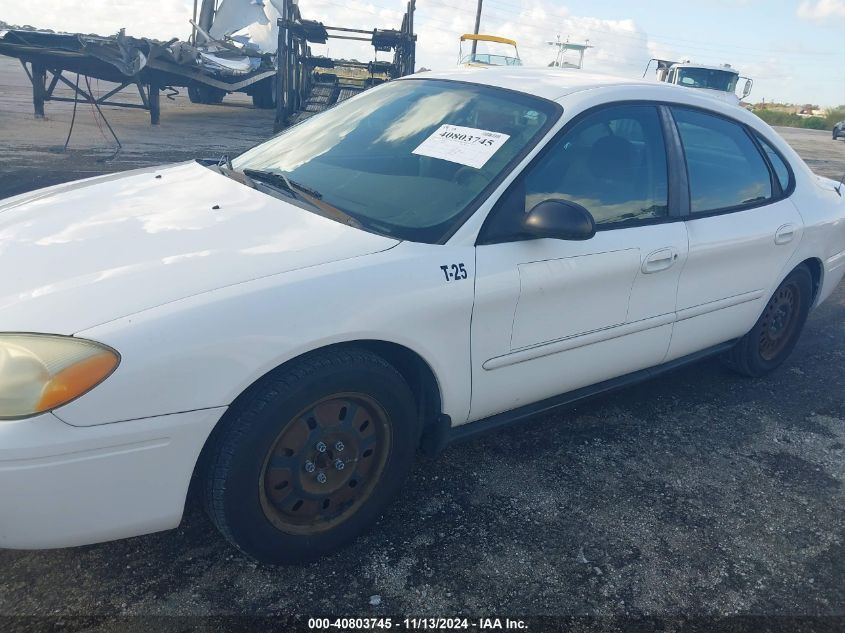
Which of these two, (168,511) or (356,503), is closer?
(168,511)

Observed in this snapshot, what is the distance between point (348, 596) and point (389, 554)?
0.81 feet

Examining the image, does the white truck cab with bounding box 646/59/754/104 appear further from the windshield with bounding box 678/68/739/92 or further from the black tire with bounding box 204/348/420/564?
the black tire with bounding box 204/348/420/564

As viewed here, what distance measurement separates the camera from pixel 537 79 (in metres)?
3.04

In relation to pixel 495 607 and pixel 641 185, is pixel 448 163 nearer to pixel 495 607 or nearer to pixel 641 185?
pixel 641 185

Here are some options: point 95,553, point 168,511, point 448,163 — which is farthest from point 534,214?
point 95,553

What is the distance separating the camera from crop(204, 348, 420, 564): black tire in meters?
1.97

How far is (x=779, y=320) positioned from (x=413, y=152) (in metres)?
2.53

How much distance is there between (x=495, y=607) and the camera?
2.17 m

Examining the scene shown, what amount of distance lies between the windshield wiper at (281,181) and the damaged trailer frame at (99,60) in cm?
979

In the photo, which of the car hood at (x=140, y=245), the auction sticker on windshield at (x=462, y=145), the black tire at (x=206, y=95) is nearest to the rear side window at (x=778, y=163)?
the auction sticker on windshield at (x=462, y=145)

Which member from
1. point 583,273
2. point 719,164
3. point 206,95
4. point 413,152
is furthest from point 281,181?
point 206,95

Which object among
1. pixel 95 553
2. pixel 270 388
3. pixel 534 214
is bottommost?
pixel 95 553

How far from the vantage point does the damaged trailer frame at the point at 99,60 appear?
12000 millimetres

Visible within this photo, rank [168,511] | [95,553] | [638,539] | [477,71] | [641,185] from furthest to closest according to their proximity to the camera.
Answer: [477,71] < [641,185] < [638,539] < [95,553] < [168,511]
